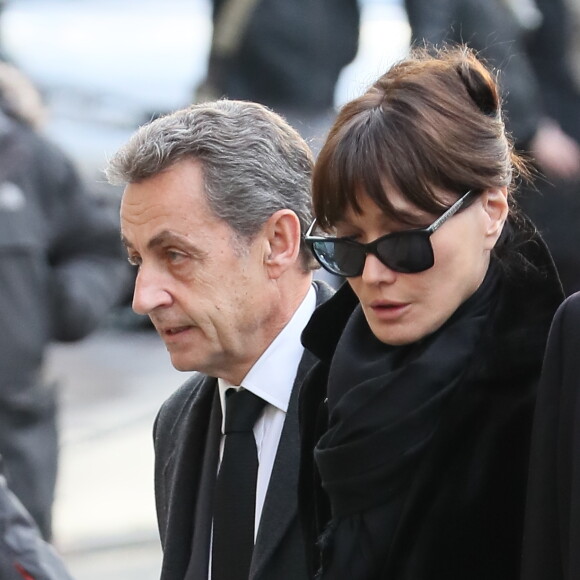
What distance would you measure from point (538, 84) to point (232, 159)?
305 cm

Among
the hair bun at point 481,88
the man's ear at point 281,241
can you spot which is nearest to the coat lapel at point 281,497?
the man's ear at point 281,241

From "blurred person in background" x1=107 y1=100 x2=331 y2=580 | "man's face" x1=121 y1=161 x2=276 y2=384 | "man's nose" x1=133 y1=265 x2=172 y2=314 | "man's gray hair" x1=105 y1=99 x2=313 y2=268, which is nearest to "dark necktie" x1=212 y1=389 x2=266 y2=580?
"blurred person in background" x1=107 y1=100 x2=331 y2=580

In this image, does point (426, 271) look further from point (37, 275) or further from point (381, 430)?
point (37, 275)

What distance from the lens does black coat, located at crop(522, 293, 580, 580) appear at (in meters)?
2.35

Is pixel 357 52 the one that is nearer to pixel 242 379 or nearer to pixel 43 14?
pixel 242 379

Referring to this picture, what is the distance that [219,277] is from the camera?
130 inches

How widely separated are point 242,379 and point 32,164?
81.7 inches

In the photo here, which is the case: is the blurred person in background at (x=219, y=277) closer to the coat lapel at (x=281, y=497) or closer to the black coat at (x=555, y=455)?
the coat lapel at (x=281, y=497)

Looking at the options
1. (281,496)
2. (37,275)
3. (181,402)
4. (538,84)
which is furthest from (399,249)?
(538,84)

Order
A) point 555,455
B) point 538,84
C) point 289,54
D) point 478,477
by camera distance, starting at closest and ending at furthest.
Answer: point 555,455 < point 478,477 < point 538,84 < point 289,54

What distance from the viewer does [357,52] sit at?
6496mm

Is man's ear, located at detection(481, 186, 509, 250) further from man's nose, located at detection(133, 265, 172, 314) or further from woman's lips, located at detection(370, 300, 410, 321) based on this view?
man's nose, located at detection(133, 265, 172, 314)

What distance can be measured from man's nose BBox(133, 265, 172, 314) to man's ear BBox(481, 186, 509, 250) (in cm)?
89

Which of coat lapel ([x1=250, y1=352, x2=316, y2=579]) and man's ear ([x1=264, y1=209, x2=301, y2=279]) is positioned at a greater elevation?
man's ear ([x1=264, y1=209, x2=301, y2=279])
